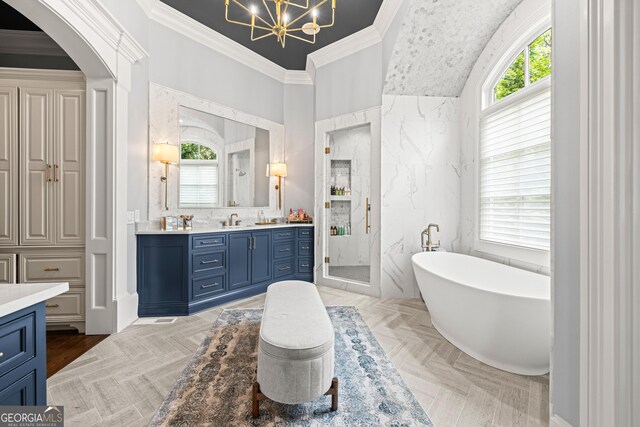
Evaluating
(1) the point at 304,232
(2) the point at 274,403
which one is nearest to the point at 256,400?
(2) the point at 274,403

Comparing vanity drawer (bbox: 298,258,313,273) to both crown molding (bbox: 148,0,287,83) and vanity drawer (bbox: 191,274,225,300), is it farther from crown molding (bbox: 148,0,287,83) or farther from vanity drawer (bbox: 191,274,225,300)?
crown molding (bbox: 148,0,287,83)

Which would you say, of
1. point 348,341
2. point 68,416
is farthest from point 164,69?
point 348,341

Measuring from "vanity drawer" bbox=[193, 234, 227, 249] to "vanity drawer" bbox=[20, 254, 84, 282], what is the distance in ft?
3.31

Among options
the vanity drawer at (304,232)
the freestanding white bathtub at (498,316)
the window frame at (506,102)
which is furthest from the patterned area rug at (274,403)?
the vanity drawer at (304,232)

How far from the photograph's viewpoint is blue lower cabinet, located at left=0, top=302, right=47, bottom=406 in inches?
37.0

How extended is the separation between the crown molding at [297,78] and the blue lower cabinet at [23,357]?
4604 millimetres

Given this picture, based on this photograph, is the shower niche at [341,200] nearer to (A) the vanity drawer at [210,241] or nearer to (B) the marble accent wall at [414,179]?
(B) the marble accent wall at [414,179]

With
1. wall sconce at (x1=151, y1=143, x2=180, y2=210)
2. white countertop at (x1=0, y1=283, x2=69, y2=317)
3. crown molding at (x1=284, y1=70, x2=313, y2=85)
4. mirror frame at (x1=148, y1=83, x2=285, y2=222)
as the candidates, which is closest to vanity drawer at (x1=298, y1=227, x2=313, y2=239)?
mirror frame at (x1=148, y1=83, x2=285, y2=222)

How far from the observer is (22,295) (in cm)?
99

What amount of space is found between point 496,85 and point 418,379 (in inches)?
126

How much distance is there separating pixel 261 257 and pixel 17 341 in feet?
9.80

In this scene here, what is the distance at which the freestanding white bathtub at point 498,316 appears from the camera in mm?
1890

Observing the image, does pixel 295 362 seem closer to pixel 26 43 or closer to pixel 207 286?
pixel 207 286

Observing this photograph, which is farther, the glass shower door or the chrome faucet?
the glass shower door
